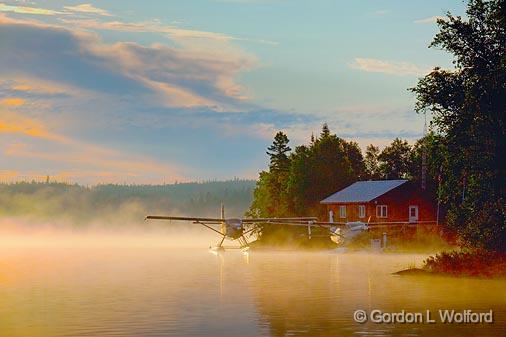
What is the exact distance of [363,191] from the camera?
126 meters

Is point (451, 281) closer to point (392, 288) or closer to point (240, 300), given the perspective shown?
point (392, 288)

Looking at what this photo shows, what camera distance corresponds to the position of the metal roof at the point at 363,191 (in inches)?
4803

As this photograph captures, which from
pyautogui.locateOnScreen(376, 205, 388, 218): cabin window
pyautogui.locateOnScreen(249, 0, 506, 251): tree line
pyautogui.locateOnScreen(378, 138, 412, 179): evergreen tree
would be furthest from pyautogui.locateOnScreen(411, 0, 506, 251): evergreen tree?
pyautogui.locateOnScreen(378, 138, 412, 179): evergreen tree

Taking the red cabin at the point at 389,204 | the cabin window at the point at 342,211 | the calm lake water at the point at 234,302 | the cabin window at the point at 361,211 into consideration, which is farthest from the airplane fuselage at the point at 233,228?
the calm lake water at the point at 234,302

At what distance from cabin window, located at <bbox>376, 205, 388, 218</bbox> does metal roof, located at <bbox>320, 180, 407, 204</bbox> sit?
1.64 meters

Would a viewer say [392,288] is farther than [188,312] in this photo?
Yes

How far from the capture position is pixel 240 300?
1906 inches

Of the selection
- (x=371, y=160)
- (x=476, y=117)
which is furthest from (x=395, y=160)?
(x=476, y=117)

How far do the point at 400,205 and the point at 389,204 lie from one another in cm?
173

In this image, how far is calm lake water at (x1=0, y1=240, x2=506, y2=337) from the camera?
35.4 meters

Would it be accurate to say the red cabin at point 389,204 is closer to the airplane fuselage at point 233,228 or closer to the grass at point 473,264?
the airplane fuselage at point 233,228

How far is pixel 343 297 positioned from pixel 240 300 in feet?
18.0

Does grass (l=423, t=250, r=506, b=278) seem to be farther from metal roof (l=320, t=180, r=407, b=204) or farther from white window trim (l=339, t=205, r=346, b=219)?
white window trim (l=339, t=205, r=346, b=219)

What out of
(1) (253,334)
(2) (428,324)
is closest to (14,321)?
(1) (253,334)
